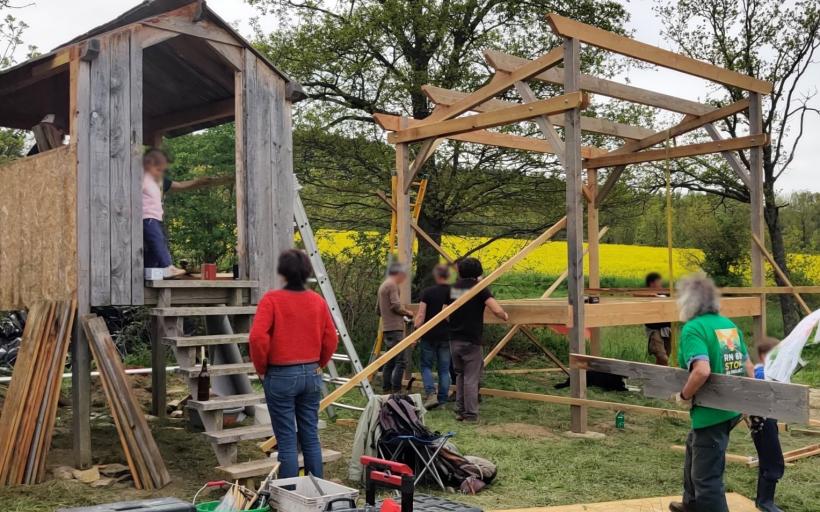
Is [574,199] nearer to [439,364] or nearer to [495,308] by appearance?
[495,308]

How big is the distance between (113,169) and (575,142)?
4533 millimetres

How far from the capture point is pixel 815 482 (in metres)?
6.70

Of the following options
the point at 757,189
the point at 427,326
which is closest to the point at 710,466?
the point at 427,326

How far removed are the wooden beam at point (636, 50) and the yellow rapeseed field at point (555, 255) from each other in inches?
166

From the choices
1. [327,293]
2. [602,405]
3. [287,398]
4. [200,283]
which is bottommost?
[602,405]

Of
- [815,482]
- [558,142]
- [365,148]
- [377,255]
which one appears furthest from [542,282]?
[815,482]

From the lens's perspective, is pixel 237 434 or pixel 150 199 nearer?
pixel 237 434

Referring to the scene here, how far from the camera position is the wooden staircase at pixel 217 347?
6.26m

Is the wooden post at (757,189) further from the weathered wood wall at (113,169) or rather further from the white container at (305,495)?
the weathered wood wall at (113,169)

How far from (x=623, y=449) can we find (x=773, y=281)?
13523mm

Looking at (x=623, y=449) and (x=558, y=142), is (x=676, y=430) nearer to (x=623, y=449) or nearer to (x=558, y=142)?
(x=623, y=449)

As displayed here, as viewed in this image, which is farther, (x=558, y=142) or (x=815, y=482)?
(x=558, y=142)

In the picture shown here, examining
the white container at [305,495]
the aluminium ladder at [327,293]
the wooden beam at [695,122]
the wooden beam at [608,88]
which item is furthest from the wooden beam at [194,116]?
the wooden beam at [695,122]

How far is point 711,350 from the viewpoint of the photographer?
476 centimetres
